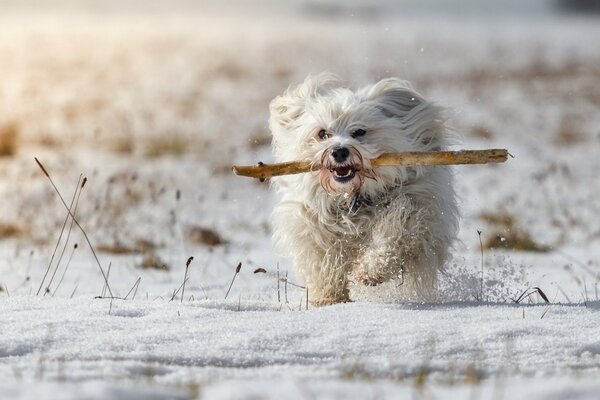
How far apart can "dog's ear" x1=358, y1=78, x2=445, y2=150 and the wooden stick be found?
0.55 metres

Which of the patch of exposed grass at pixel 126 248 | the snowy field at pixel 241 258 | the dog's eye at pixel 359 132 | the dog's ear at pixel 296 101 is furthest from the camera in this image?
the patch of exposed grass at pixel 126 248

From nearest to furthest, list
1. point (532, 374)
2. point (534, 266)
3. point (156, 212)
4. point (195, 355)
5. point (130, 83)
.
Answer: point (532, 374)
point (195, 355)
point (534, 266)
point (156, 212)
point (130, 83)

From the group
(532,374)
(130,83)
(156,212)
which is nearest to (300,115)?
(532,374)

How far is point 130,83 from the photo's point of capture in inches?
996

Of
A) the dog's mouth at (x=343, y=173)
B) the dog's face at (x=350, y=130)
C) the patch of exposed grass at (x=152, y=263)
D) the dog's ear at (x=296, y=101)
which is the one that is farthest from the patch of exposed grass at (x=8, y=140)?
the dog's mouth at (x=343, y=173)

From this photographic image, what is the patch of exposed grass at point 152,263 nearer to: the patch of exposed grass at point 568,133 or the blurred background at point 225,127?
the blurred background at point 225,127

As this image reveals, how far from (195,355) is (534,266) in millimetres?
4361

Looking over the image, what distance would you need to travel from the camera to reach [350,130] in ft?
19.8

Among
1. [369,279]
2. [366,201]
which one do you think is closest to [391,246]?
[369,279]

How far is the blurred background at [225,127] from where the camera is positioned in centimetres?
925

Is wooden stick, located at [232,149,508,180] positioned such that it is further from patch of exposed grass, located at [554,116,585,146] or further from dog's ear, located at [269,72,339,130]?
patch of exposed grass, located at [554,116,585,146]

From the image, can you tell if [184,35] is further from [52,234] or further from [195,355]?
[195,355]

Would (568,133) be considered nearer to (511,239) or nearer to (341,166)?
(511,239)

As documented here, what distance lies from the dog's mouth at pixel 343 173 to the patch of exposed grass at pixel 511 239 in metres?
2.95
